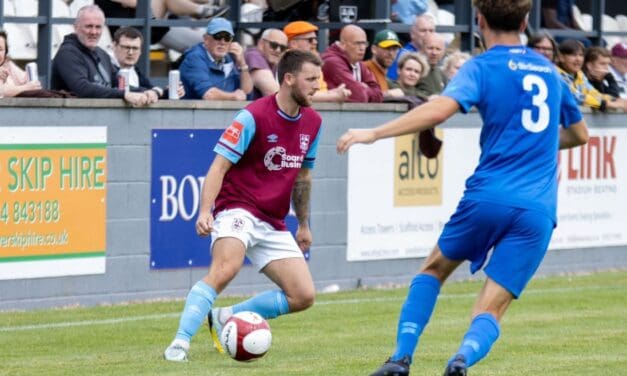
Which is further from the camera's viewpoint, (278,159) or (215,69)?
(215,69)

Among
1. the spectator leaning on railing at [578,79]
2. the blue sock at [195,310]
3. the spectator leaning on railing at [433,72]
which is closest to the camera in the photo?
the blue sock at [195,310]

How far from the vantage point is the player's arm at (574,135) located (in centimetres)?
782

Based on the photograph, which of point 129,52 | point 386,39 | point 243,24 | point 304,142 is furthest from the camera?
point 243,24

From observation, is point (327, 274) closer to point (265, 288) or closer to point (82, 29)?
point (265, 288)

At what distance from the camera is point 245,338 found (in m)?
9.16

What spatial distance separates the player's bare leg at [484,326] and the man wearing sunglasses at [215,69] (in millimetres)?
6924

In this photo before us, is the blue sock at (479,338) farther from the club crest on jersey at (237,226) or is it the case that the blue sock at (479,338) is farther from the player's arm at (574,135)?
the club crest on jersey at (237,226)

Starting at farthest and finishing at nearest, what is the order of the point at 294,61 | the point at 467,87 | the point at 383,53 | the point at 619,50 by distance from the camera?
the point at 619,50, the point at 383,53, the point at 294,61, the point at 467,87

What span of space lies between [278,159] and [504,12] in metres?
2.86

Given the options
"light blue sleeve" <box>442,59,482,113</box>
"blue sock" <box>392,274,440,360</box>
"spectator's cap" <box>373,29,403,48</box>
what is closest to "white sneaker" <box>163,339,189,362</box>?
"blue sock" <box>392,274,440,360</box>

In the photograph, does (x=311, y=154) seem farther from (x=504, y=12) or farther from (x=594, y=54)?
(x=594, y=54)

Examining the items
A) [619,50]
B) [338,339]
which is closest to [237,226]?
[338,339]

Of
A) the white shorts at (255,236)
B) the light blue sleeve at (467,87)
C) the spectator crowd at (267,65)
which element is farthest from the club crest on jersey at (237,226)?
the spectator crowd at (267,65)

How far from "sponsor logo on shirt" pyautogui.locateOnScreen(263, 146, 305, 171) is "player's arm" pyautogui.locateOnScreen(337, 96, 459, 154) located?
2.72 m
